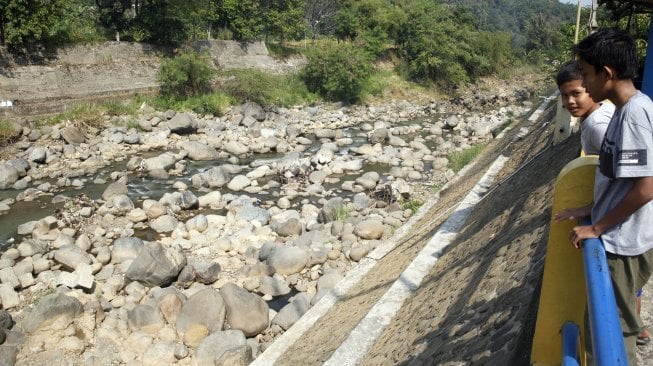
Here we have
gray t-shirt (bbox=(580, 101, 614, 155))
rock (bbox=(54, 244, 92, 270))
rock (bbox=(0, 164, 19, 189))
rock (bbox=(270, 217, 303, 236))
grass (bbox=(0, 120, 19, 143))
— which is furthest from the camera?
grass (bbox=(0, 120, 19, 143))

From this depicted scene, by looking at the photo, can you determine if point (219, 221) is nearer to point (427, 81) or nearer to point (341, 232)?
point (341, 232)

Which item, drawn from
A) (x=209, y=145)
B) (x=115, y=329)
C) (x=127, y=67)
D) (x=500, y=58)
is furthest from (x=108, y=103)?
(x=500, y=58)

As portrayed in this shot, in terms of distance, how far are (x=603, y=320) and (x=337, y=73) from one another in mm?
27240

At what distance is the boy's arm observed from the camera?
5.69 feet

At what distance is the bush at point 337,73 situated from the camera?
90.6ft

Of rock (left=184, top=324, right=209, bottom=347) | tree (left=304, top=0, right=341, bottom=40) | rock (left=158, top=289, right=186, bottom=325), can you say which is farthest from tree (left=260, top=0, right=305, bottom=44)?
rock (left=184, top=324, right=209, bottom=347)

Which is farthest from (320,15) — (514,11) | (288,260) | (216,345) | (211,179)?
(514,11)

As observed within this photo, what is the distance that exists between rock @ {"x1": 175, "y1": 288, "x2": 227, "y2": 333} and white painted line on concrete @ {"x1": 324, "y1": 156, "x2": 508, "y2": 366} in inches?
102

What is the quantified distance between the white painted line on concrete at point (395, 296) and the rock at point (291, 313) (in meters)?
1.97

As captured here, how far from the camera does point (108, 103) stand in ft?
66.8

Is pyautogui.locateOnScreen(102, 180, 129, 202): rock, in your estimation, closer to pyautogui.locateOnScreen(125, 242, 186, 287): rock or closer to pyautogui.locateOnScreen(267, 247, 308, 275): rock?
pyautogui.locateOnScreen(125, 242, 186, 287): rock

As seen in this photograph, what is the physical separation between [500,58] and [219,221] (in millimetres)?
36358

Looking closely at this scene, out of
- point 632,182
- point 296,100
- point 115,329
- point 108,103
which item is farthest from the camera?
point 296,100

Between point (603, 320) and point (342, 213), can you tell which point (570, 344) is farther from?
Result: point (342, 213)
